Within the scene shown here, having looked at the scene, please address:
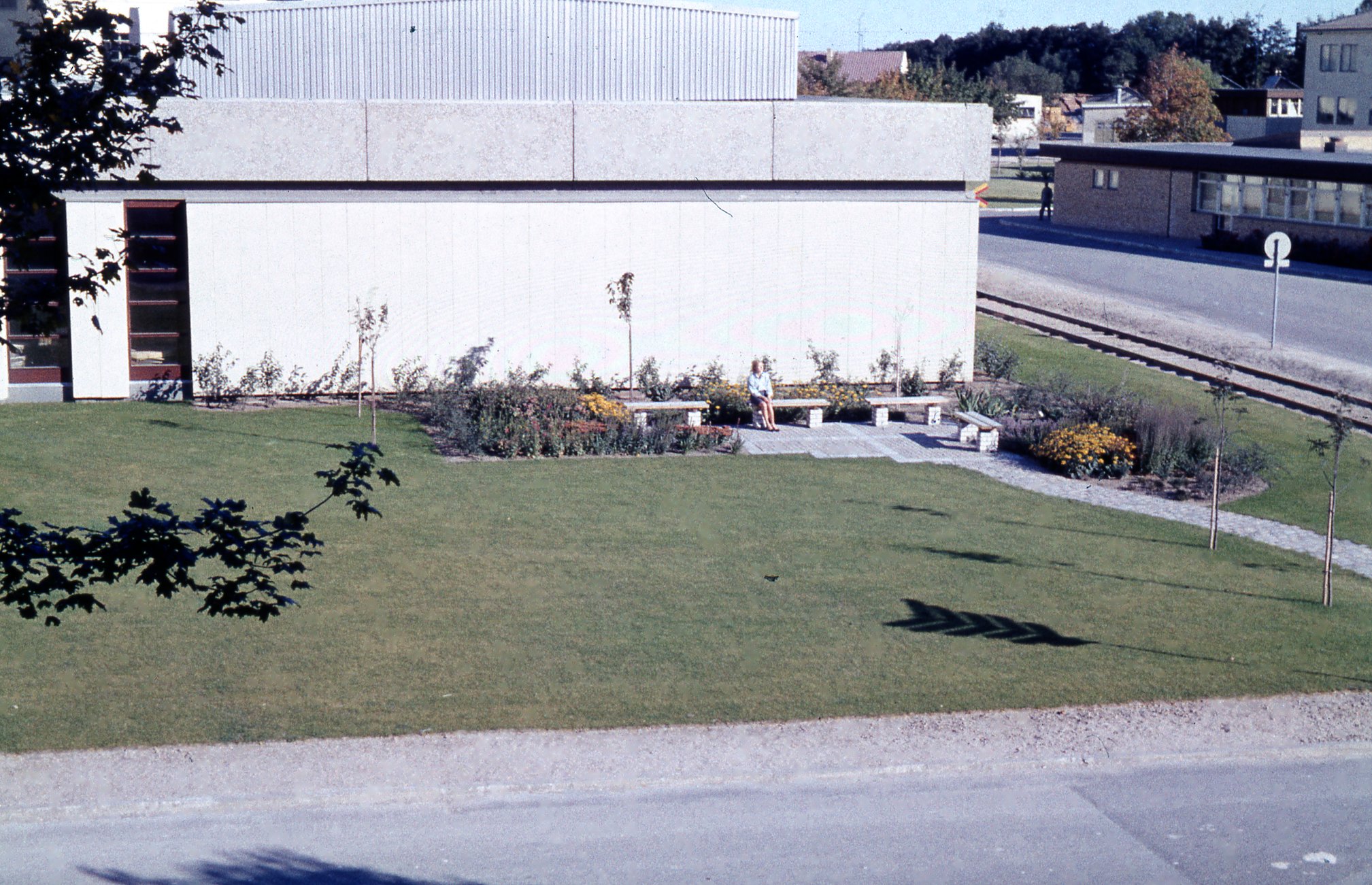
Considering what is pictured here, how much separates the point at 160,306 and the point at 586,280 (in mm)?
6393

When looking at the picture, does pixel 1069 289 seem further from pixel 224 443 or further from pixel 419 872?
pixel 419 872

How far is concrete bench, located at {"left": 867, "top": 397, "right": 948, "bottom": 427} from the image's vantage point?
838 inches

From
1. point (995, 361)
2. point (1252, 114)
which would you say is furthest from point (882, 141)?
point (1252, 114)

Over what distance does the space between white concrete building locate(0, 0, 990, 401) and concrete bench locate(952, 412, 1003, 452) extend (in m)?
3.57

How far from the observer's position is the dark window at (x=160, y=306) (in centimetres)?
2150

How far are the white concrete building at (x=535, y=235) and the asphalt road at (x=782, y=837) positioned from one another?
14.2 meters

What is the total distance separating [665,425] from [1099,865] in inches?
461

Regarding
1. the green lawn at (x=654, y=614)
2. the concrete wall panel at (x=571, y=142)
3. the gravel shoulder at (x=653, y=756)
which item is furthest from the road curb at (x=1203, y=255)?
the gravel shoulder at (x=653, y=756)

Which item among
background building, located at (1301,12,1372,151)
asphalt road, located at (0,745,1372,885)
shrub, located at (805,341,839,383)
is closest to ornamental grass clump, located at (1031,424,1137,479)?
shrub, located at (805,341,839,383)

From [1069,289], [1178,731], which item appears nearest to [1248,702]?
[1178,731]

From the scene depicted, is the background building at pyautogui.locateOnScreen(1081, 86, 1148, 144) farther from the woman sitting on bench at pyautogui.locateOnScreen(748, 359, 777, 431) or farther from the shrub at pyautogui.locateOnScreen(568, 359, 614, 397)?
the woman sitting on bench at pyautogui.locateOnScreen(748, 359, 777, 431)

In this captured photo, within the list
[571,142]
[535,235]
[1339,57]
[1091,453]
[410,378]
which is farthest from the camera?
[1339,57]

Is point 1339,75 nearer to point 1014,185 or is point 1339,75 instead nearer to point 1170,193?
point 1014,185

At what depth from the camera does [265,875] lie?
304 inches
